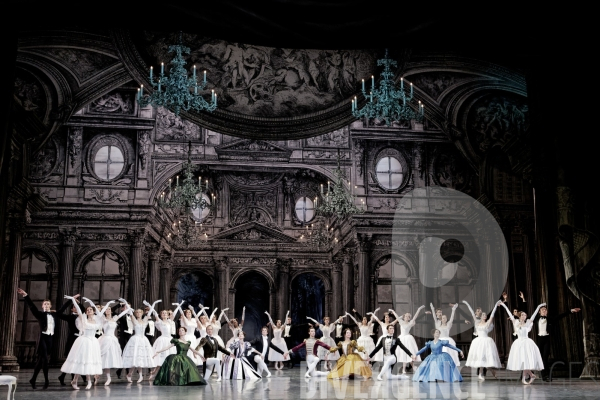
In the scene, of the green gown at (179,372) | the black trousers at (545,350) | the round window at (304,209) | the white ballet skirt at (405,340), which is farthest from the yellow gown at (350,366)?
the round window at (304,209)

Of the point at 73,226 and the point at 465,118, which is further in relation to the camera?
the point at 73,226

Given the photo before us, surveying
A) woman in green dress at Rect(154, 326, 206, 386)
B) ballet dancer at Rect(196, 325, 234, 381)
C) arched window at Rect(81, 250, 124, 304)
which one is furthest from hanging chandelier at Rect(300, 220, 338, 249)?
woman in green dress at Rect(154, 326, 206, 386)

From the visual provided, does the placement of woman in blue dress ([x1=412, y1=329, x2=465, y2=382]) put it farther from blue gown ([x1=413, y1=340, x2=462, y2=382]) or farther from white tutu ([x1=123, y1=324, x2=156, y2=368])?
white tutu ([x1=123, y1=324, x2=156, y2=368])

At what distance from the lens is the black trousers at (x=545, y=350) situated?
1214 cm

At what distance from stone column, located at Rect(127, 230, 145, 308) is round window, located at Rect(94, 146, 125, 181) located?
216cm

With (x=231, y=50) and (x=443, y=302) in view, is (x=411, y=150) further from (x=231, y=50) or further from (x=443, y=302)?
(x=231, y=50)

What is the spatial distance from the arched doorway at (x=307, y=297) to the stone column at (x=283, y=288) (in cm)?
103

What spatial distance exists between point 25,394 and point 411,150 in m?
16.9

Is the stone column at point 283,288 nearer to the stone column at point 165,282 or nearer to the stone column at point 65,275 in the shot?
the stone column at point 165,282

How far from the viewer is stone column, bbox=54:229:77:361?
2083 centimetres

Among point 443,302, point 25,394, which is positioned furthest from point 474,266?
point 25,394

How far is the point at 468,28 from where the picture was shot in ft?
31.5

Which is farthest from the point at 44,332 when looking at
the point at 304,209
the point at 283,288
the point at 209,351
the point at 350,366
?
the point at 304,209

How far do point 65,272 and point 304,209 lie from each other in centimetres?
954
